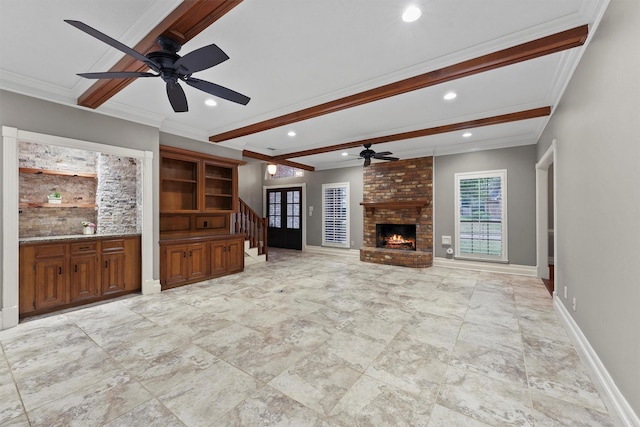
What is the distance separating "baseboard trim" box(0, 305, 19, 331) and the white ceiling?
8.40 feet

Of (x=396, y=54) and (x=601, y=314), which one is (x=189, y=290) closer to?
(x=396, y=54)

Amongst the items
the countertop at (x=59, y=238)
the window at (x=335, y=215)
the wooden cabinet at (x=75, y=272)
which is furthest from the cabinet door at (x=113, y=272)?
the window at (x=335, y=215)

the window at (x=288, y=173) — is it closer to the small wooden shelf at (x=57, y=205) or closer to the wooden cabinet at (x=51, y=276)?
the small wooden shelf at (x=57, y=205)

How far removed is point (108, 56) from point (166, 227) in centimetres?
311

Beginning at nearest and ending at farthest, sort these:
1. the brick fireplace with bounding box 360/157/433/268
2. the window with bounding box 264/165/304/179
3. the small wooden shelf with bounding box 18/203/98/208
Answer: the small wooden shelf with bounding box 18/203/98/208 < the brick fireplace with bounding box 360/157/433/268 < the window with bounding box 264/165/304/179

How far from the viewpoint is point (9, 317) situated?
10.1 ft

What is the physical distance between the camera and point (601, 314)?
2.09 metres

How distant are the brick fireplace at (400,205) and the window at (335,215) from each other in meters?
0.76

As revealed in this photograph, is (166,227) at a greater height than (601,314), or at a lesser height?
greater

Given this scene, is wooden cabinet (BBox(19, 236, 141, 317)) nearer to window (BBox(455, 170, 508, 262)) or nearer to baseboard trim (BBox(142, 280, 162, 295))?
baseboard trim (BBox(142, 280, 162, 295))

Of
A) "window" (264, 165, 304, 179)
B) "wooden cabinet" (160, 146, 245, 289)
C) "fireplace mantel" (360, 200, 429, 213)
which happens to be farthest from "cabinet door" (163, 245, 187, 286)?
"window" (264, 165, 304, 179)

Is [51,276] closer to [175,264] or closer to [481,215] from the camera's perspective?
[175,264]

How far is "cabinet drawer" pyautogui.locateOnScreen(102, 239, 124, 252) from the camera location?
3.94 m

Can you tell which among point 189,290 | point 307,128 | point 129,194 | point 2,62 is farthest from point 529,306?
point 2,62
